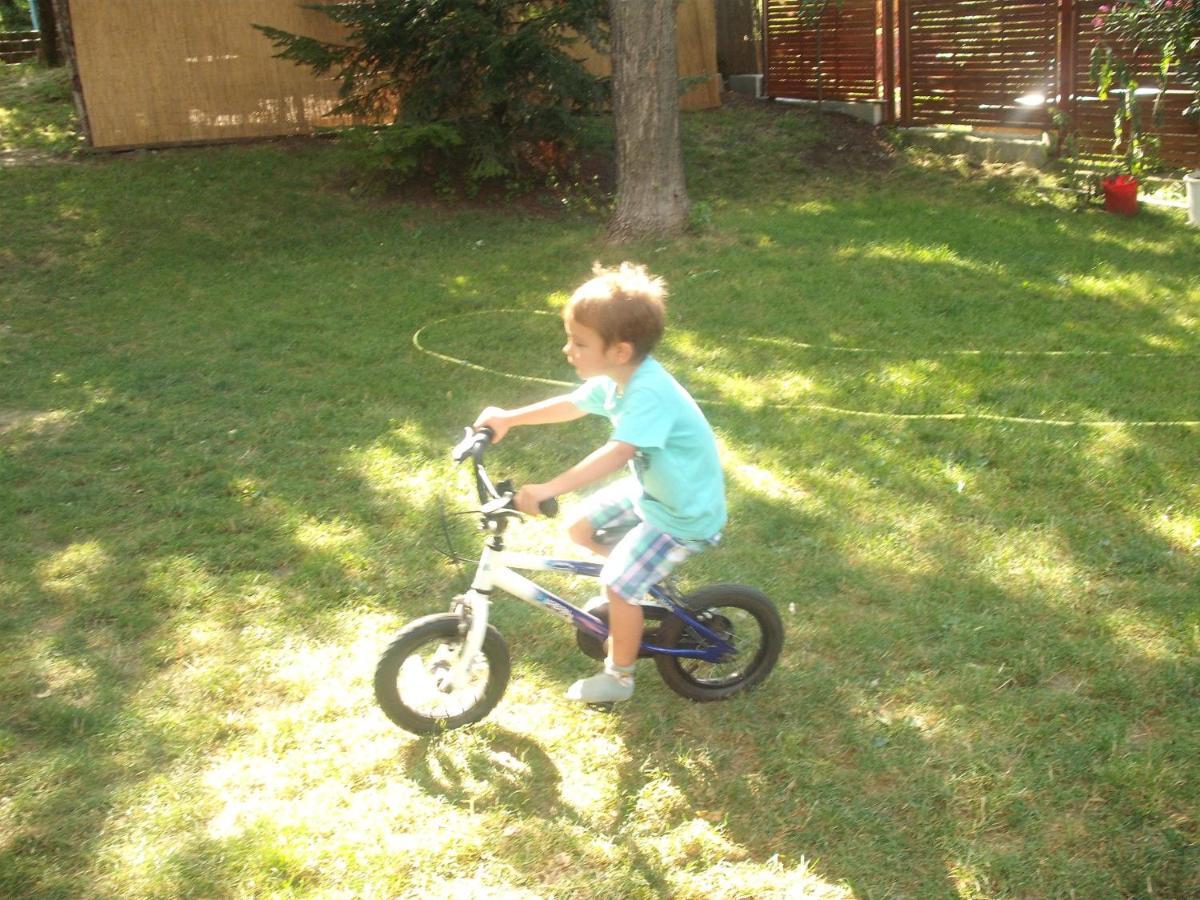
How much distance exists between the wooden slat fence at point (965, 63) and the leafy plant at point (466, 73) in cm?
451

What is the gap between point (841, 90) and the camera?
13828 millimetres

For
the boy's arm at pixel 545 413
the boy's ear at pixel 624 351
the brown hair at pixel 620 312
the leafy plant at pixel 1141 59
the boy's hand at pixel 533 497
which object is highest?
the leafy plant at pixel 1141 59

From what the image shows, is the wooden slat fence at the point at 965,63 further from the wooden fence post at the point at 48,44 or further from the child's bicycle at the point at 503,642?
the wooden fence post at the point at 48,44

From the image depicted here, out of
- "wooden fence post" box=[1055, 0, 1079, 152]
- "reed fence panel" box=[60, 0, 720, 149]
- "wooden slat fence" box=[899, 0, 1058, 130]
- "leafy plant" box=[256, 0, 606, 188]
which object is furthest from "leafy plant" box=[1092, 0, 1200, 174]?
"reed fence panel" box=[60, 0, 720, 149]

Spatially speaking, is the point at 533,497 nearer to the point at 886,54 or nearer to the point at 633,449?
the point at 633,449

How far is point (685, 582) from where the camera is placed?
4281 mm

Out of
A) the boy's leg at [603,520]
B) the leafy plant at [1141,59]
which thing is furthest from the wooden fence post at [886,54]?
the boy's leg at [603,520]

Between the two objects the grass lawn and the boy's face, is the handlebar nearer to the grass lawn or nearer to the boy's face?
the boy's face

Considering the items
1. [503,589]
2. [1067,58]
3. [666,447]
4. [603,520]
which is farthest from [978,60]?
[503,589]

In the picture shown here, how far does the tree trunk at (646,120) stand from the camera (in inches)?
353

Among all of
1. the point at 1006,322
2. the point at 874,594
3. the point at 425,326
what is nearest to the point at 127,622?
the point at 874,594

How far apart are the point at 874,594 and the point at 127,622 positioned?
9.06ft

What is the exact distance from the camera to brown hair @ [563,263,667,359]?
305 cm

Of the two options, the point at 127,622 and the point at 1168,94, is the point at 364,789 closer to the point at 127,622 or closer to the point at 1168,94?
the point at 127,622
